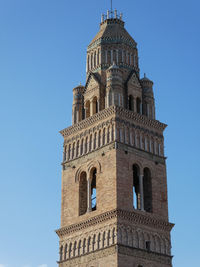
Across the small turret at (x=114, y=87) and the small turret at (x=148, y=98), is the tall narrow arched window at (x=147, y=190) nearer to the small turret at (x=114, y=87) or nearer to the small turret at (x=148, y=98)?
the small turret at (x=148, y=98)

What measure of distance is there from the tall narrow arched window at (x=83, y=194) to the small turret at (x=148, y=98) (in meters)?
6.19

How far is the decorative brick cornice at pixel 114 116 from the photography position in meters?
37.5

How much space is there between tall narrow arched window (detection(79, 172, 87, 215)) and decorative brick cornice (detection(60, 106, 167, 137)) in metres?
3.40

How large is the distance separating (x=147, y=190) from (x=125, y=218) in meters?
3.62

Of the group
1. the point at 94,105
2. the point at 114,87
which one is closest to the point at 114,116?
the point at 114,87

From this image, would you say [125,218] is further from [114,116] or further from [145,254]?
[114,116]

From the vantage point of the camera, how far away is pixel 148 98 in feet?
133

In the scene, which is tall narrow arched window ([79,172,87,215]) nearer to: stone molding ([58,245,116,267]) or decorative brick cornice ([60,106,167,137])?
stone molding ([58,245,116,267])

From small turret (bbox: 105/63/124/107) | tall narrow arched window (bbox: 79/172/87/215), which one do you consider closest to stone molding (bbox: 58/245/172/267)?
tall narrow arched window (bbox: 79/172/87/215)

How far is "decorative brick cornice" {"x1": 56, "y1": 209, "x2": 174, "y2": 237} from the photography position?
3453 cm

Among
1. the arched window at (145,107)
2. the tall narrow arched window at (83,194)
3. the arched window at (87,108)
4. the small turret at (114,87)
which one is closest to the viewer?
the tall narrow arched window at (83,194)

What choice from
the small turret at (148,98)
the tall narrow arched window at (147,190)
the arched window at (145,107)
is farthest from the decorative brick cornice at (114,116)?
the tall narrow arched window at (147,190)

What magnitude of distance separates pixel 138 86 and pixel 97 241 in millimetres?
11573

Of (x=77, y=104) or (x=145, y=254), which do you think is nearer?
(x=145, y=254)
